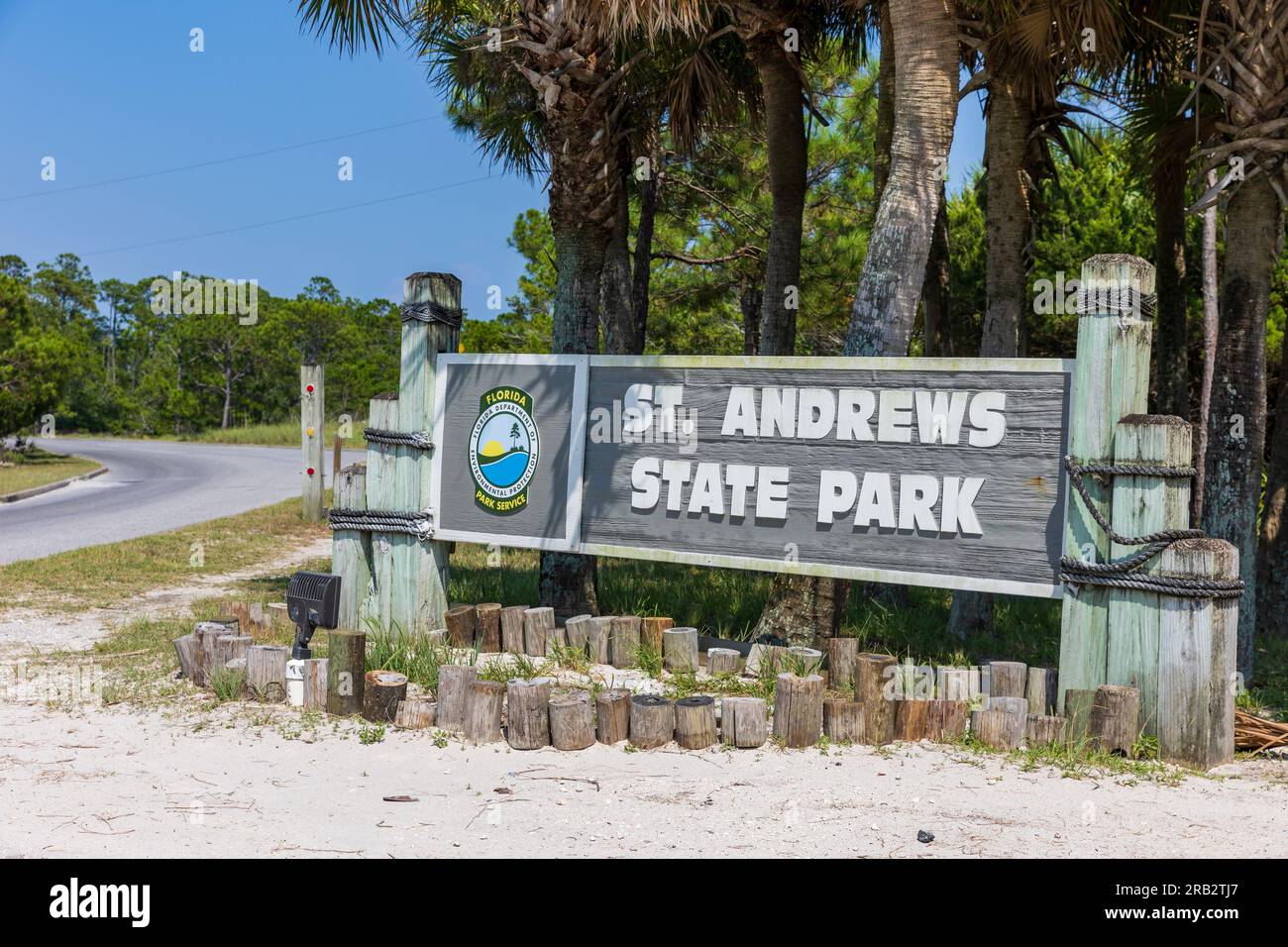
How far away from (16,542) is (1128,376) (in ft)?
41.2

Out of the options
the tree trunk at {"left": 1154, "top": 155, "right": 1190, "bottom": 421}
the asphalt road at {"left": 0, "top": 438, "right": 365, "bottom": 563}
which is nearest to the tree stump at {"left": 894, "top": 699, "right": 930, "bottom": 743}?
the tree trunk at {"left": 1154, "top": 155, "right": 1190, "bottom": 421}

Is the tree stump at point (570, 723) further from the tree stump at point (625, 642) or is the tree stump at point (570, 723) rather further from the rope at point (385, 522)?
the rope at point (385, 522)

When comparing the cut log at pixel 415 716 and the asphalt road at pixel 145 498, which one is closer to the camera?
the cut log at pixel 415 716

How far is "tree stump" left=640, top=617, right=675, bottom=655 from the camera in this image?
6.70m

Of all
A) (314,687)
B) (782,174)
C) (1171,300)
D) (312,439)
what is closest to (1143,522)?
(314,687)

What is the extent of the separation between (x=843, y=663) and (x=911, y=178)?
318cm

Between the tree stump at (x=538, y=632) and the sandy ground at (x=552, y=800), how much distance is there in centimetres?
150

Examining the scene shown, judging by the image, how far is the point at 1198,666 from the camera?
5191 millimetres

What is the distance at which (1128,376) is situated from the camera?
5496 mm

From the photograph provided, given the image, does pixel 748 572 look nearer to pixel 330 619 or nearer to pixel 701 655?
pixel 701 655

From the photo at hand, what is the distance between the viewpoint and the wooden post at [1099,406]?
18.0 ft

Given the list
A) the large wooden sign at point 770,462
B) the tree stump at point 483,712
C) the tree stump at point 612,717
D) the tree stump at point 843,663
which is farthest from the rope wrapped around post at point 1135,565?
the tree stump at point 483,712

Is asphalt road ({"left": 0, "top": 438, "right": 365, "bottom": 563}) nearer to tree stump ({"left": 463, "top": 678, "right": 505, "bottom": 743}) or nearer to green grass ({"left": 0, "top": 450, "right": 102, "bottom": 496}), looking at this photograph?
green grass ({"left": 0, "top": 450, "right": 102, "bottom": 496})

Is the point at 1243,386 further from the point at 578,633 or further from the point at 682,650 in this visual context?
the point at 578,633
